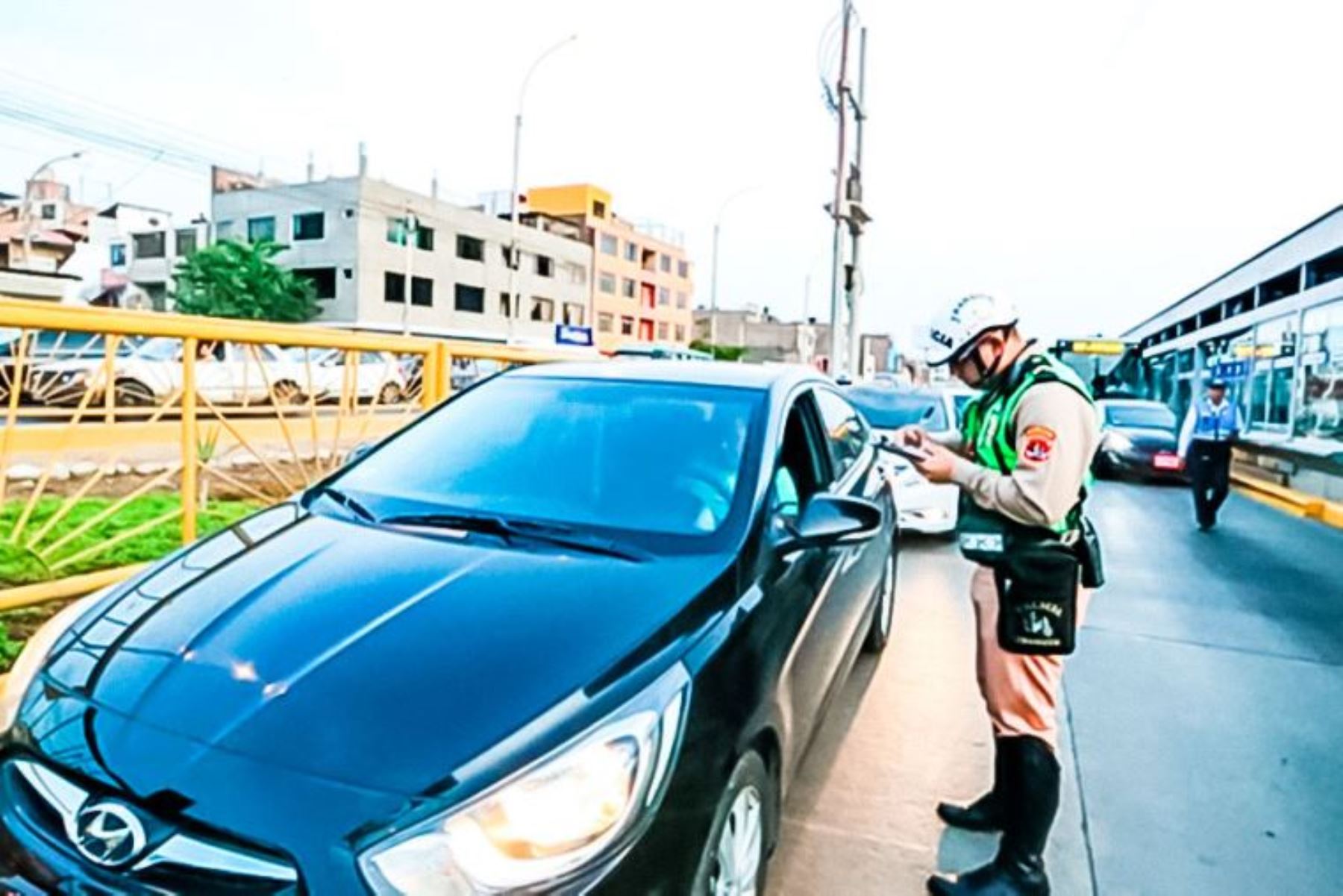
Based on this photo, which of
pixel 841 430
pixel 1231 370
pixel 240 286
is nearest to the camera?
pixel 841 430

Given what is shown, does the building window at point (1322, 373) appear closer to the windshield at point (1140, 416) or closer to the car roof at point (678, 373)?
the windshield at point (1140, 416)

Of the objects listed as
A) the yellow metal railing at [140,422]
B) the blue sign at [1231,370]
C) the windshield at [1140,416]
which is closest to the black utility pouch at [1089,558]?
the yellow metal railing at [140,422]

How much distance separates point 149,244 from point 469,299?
1820 cm

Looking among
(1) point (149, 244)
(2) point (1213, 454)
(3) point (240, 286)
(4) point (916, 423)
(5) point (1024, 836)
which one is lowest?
(5) point (1024, 836)

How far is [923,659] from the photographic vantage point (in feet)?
14.9

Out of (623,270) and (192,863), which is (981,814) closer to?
(192,863)

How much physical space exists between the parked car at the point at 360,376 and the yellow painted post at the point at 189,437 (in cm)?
107

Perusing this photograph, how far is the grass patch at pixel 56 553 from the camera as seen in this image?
361cm

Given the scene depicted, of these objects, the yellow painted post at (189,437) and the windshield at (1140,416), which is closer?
the yellow painted post at (189,437)

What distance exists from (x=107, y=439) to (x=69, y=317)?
1.18 metres

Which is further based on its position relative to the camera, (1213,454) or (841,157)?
(841,157)

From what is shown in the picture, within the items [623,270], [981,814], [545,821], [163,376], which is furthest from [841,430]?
[623,270]

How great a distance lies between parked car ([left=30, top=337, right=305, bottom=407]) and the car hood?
6.32 ft

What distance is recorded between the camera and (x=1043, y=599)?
2.43m
